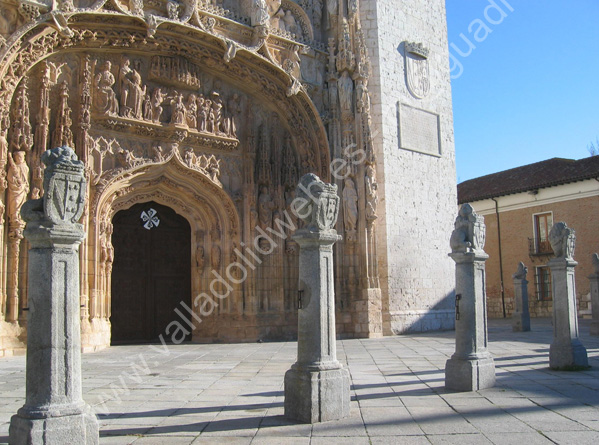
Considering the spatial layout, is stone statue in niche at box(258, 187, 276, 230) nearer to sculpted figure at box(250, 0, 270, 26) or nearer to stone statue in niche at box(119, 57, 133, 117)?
stone statue in niche at box(119, 57, 133, 117)

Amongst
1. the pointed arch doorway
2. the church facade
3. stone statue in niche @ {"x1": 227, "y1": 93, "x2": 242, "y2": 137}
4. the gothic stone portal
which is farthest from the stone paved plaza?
stone statue in niche @ {"x1": 227, "y1": 93, "x2": 242, "y2": 137}

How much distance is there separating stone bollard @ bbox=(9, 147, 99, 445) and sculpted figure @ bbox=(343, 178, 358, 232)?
387 inches

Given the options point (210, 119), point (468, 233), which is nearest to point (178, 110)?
point (210, 119)

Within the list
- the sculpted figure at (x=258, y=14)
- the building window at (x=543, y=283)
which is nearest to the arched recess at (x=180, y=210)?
the sculpted figure at (x=258, y=14)

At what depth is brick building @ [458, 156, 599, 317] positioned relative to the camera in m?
24.0

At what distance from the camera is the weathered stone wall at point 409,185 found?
14836 millimetres

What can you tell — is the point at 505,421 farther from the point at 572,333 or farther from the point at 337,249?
the point at 337,249

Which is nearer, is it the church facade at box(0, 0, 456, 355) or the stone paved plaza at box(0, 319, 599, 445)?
the stone paved plaza at box(0, 319, 599, 445)

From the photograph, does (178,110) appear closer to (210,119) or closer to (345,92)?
(210,119)

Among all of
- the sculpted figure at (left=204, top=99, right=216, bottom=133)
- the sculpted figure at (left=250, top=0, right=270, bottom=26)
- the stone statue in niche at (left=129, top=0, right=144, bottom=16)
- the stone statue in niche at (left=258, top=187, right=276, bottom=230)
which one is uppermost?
the sculpted figure at (left=250, top=0, right=270, bottom=26)

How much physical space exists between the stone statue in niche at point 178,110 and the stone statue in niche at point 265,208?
241cm

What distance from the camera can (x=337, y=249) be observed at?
14352 mm

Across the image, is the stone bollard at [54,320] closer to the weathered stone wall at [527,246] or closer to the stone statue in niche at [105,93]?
the stone statue in niche at [105,93]

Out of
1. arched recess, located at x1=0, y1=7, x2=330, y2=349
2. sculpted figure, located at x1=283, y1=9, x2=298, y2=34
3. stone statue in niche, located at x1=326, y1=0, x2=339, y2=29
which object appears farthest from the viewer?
stone statue in niche, located at x1=326, y1=0, x2=339, y2=29
